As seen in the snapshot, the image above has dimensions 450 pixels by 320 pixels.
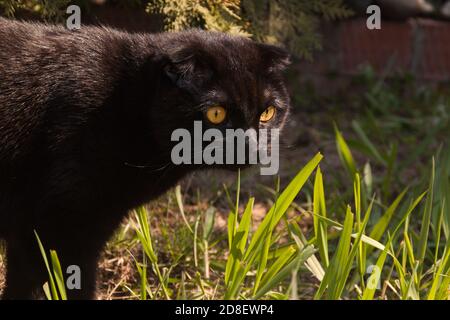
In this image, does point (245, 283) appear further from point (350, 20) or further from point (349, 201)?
point (350, 20)

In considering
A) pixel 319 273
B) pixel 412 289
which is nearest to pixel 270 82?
pixel 319 273

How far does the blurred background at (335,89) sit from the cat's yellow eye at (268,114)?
0.29 metres

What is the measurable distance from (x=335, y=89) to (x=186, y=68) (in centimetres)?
249

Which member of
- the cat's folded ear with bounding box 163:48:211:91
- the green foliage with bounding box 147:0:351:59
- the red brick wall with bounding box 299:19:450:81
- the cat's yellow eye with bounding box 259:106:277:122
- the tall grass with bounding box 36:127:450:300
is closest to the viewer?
the tall grass with bounding box 36:127:450:300

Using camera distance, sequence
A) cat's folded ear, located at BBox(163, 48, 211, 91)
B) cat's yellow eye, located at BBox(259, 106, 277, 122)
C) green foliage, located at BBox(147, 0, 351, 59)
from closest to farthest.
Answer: cat's folded ear, located at BBox(163, 48, 211, 91) < cat's yellow eye, located at BBox(259, 106, 277, 122) < green foliage, located at BBox(147, 0, 351, 59)

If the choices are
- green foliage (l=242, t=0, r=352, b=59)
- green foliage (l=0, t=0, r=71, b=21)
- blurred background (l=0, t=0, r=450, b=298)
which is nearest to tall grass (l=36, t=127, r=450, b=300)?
blurred background (l=0, t=0, r=450, b=298)

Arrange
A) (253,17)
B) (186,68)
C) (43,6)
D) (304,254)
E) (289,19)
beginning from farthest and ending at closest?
(289,19) → (253,17) → (43,6) → (186,68) → (304,254)

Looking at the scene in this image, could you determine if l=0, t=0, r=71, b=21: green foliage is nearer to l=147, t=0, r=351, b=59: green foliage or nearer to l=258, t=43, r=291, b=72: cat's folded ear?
l=147, t=0, r=351, b=59: green foliage

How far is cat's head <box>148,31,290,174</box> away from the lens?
80.0 inches

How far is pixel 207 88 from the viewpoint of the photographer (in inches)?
80.9

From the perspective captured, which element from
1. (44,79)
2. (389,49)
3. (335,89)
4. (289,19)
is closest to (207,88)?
(44,79)

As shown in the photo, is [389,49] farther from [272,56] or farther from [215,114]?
[215,114]

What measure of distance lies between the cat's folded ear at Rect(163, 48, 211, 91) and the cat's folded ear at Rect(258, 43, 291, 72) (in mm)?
209

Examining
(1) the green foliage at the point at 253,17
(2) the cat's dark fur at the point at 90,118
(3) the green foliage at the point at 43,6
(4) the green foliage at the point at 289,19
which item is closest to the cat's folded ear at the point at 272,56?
(2) the cat's dark fur at the point at 90,118
